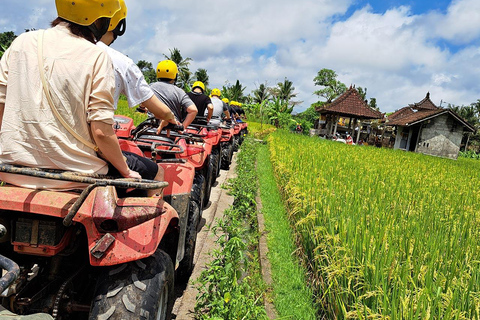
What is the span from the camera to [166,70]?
145 inches

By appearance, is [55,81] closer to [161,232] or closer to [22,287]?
[161,232]

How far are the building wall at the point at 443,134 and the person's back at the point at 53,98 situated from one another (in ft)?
88.5

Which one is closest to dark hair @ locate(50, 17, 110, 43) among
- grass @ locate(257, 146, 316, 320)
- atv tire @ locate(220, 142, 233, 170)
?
grass @ locate(257, 146, 316, 320)

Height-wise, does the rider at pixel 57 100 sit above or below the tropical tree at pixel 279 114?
below

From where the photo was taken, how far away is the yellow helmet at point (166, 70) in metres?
3.68

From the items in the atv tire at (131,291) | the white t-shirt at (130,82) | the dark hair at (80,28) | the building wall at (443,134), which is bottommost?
the atv tire at (131,291)

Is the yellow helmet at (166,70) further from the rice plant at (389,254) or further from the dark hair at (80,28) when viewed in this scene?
the dark hair at (80,28)

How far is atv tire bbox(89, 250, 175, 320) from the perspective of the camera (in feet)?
4.62

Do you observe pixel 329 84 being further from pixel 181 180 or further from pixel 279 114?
pixel 181 180

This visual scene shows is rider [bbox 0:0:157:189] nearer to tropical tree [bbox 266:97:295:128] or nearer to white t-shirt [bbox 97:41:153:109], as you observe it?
white t-shirt [bbox 97:41:153:109]

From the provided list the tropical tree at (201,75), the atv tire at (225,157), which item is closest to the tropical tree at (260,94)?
the tropical tree at (201,75)

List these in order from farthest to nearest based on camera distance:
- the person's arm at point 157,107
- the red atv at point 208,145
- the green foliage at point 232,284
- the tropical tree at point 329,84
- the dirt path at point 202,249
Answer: the tropical tree at point 329,84 < the red atv at point 208,145 < the dirt path at point 202,249 < the green foliage at point 232,284 < the person's arm at point 157,107

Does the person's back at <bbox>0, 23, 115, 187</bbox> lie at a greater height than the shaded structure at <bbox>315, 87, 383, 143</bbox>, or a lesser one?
lesser

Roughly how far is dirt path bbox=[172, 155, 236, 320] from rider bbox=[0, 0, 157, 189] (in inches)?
55.1
